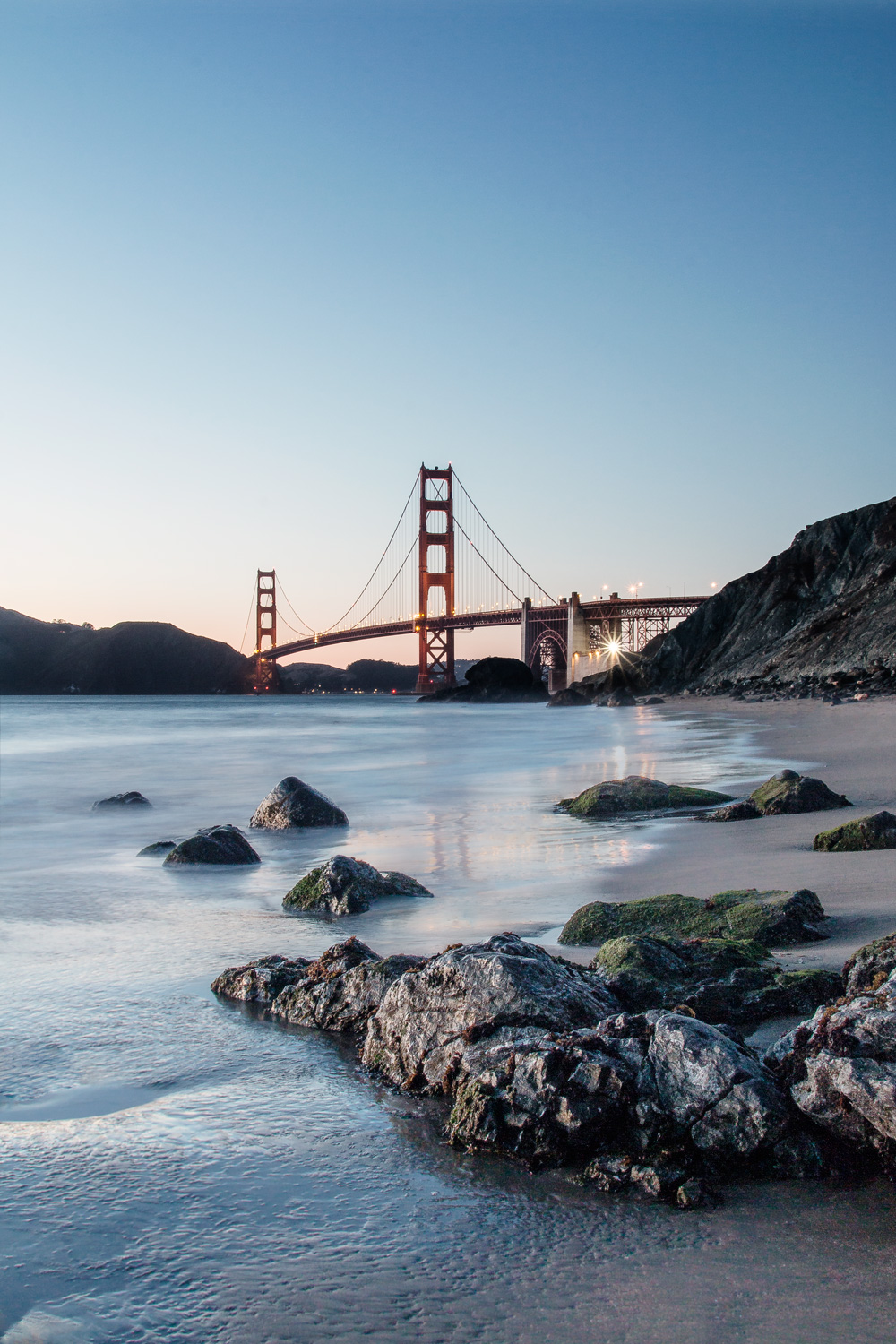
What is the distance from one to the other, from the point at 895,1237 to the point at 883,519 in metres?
46.8

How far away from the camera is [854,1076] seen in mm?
2066

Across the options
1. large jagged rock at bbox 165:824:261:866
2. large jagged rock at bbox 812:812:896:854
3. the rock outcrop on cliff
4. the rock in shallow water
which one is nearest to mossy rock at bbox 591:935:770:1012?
large jagged rock at bbox 812:812:896:854

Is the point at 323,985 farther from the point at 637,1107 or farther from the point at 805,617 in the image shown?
the point at 805,617

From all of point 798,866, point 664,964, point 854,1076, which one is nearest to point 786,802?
point 798,866

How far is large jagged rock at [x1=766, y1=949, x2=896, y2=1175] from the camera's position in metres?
2.04

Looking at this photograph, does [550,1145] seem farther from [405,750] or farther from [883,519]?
[883,519]

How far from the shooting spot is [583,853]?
20.5 ft

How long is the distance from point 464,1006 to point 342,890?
2.37 metres

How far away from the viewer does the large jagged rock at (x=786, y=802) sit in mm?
6871

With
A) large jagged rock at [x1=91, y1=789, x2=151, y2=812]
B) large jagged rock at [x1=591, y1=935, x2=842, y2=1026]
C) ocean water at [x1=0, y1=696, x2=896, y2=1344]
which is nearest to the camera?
ocean water at [x1=0, y1=696, x2=896, y2=1344]

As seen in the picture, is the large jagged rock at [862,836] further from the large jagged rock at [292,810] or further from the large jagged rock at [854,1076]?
the large jagged rock at [292,810]

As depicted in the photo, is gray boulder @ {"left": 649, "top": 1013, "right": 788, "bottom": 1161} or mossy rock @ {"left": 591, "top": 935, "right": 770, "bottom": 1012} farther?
mossy rock @ {"left": 591, "top": 935, "right": 770, "bottom": 1012}

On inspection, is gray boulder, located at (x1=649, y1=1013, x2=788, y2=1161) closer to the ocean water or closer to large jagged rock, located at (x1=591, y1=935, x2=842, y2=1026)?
the ocean water

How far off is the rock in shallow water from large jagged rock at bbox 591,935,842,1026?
4.58 meters
